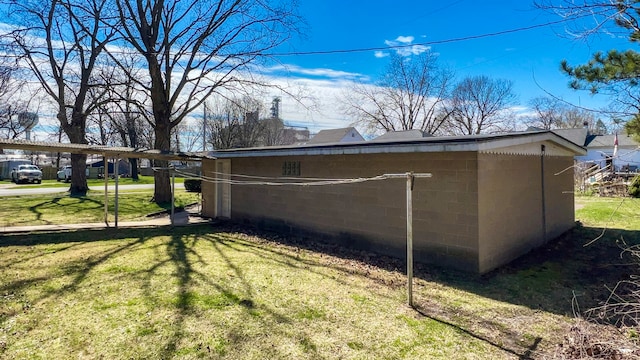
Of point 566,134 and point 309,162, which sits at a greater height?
point 566,134

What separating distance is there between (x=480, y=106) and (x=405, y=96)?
24.9ft

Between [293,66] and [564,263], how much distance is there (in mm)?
12069

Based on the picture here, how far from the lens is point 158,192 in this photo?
15.0 metres

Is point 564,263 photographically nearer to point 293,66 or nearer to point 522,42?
point 522,42

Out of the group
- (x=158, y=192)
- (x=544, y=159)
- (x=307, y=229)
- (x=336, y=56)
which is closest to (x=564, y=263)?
(x=544, y=159)

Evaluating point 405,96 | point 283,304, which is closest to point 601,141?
point 405,96

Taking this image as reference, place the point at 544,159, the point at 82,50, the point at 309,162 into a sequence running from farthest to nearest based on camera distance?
the point at 82,50, the point at 309,162, the point at 544,159

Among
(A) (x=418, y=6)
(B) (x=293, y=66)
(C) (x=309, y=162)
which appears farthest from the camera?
(B) (x=293, y=66)

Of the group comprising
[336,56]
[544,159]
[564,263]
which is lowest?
[564,263]

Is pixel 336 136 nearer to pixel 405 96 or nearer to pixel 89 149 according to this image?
pixel 405 96

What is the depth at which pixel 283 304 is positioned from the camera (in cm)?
451

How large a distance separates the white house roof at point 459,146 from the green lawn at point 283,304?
2175 mm

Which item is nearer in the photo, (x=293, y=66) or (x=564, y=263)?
(x=564, y=263)

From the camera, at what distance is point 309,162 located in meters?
8.62
